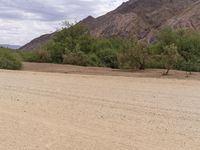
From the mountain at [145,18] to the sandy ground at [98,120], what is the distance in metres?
74.0

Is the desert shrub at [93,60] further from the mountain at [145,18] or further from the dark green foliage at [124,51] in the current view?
the mountain at [145,18]

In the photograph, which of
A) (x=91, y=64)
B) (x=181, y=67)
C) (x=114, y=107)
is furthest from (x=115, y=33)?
(x=114, y=107)

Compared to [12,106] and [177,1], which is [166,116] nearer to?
[12,106]

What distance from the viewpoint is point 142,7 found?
11588 centimetres

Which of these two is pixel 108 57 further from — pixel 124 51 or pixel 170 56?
pixel 170 56

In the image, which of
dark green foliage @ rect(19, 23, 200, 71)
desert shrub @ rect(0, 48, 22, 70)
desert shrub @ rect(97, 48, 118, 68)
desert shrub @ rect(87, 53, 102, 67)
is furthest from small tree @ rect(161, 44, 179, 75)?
desert shrub @ rect(0, 48, 22, 70)

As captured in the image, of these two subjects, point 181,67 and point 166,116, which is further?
point 181,67

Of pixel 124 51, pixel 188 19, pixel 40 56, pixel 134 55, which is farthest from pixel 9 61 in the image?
pixel 188 19

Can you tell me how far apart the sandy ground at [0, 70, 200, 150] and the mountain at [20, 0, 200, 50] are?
243 ft

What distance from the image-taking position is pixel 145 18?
109m

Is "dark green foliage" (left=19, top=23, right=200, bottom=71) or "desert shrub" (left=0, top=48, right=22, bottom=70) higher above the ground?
"dark green foliage" (left=19, top=23, right=200, bottom=71)

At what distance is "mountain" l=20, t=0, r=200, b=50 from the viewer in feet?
314

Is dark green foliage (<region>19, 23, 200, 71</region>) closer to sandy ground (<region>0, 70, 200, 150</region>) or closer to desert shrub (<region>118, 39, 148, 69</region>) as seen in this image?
desert shrub (<region>118, 39, 148, 69</region>)

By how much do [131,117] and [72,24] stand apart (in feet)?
127
